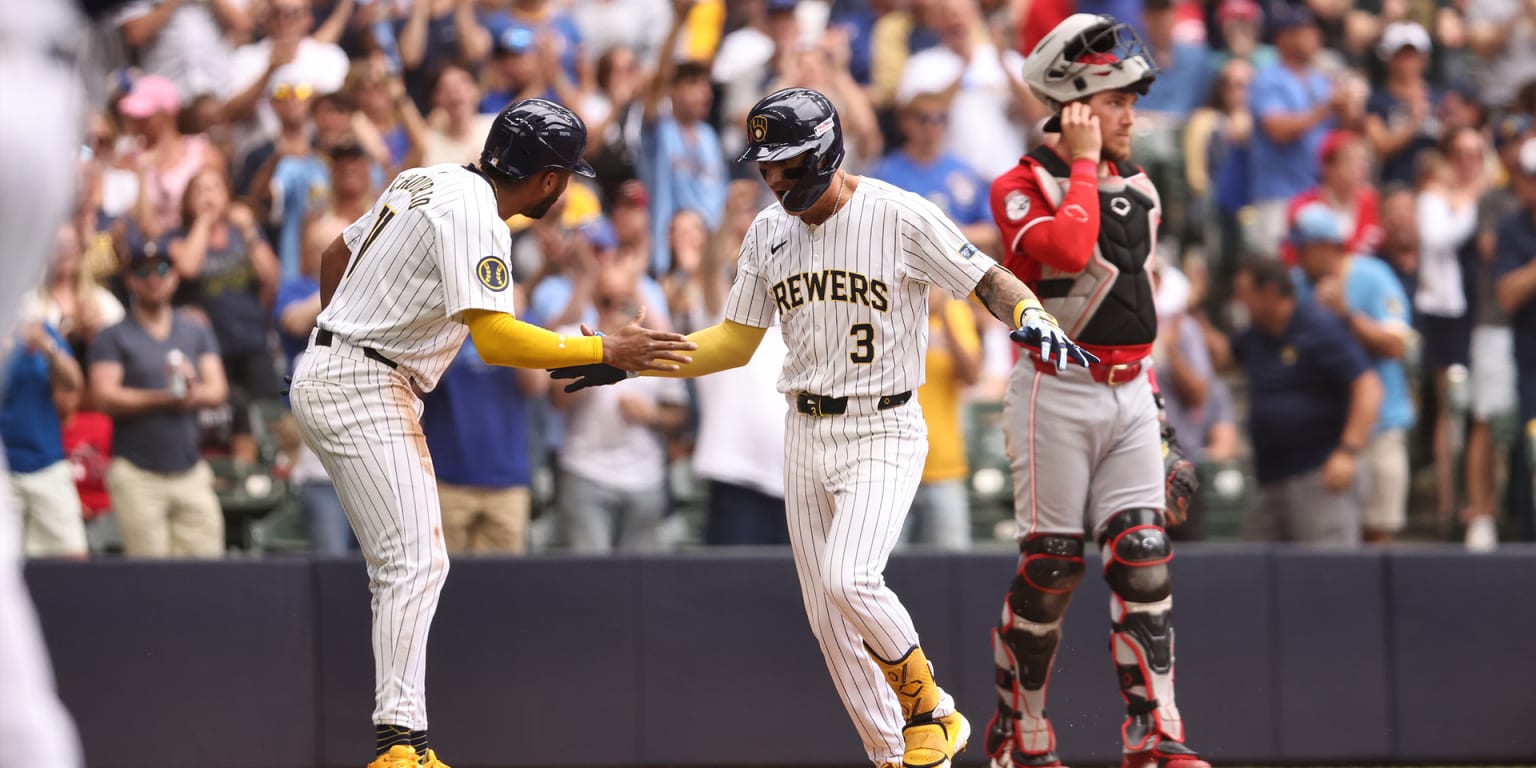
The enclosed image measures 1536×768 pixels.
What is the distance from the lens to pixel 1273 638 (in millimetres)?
8492

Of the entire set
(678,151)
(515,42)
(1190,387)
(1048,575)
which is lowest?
(1048,575)

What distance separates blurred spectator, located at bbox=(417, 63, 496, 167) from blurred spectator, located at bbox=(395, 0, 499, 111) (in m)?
1.15

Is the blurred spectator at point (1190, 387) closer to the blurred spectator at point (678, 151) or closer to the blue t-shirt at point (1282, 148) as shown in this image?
the blue t-shirt at point (1282, 148)

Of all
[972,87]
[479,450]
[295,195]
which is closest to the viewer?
[479,450]

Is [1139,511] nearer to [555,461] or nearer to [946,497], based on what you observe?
[946,497]

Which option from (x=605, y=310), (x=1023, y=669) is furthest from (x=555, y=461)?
(x=1023, y=669)

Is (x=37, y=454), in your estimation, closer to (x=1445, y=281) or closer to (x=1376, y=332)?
(x=1376, y=332)

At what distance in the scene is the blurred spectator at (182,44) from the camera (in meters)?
11.9

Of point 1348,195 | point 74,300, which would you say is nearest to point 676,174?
point 74,300

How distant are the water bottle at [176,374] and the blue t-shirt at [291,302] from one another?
57cm

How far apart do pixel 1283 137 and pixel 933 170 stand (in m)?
2.52

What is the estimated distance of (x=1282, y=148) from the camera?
11961 millimetres

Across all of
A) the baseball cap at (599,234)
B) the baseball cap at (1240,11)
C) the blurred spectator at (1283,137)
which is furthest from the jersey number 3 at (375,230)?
the baseball cap at (1240,11)

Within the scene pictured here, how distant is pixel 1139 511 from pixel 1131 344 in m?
0.63
